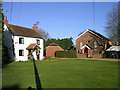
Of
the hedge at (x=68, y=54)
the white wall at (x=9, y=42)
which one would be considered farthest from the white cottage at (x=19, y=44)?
the hedge at (x=68, y=54)

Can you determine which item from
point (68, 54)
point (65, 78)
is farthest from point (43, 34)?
point (65, 78)

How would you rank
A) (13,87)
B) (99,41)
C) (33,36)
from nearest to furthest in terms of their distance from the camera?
1. (13,87)
2. (33,36)
3. (99,41)

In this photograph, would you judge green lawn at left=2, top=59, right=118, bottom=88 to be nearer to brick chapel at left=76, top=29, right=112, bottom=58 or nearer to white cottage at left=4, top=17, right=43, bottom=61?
white cottage at left=4, top=17, right=43, bottom=61

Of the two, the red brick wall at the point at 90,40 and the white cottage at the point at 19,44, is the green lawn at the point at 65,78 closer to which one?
the white cottage at the point at 19,44

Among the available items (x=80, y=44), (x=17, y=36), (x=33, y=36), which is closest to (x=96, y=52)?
(x=80, y=44)

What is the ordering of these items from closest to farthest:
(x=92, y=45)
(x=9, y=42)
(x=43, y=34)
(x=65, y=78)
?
1. (x=65, y=78)
2. (x=9, y=42)
3. (x=92, y=45)
4. (x=43, y=34)

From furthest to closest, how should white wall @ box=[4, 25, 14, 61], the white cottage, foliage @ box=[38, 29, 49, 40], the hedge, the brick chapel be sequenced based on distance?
foliage @ box=[38, 29, 49, 40], the brick chapel, the hedge, the white cottage, white wall @ box=[4, 25, 14, 61]

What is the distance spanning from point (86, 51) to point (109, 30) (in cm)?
990

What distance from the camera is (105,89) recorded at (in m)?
6.14

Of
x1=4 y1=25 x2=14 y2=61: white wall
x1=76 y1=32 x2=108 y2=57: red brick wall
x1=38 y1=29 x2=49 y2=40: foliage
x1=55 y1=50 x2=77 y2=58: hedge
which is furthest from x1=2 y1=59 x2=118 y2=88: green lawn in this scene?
x1=38 y1=29 x2=49 y2=40: foliage

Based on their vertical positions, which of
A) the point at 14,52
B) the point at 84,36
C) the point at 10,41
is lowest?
the point at 14,52

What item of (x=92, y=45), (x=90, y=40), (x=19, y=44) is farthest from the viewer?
(x=90, y=40)

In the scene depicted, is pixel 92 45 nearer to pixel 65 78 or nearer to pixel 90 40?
pixel 90 40

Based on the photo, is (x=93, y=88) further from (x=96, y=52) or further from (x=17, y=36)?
(x=96, y=52)
